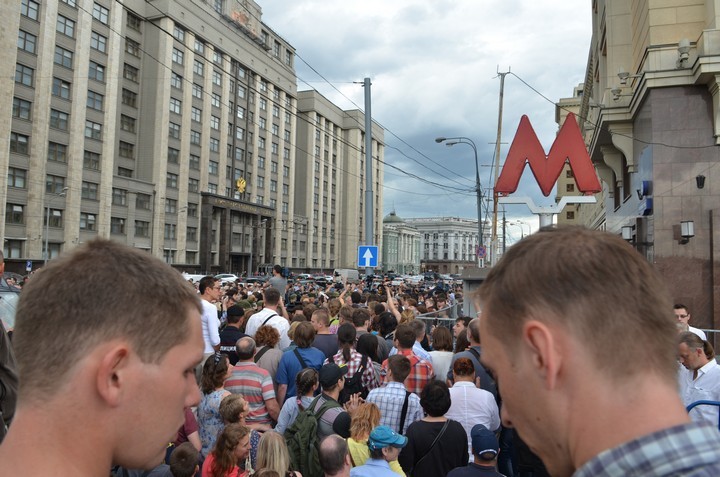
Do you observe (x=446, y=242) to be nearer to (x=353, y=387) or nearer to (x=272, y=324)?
(x=272, y=324)

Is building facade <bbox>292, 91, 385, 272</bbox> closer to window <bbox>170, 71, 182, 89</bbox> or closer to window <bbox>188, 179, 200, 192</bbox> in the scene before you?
window <bbox>188, 179, 200, 192</bbox>

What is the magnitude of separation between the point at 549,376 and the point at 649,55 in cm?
1531

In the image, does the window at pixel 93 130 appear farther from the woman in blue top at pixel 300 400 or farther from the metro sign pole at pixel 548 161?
the woman in blue top at pixel 300 400

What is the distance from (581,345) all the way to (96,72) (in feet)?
193

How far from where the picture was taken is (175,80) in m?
58.6

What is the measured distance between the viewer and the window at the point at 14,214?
1640 inches

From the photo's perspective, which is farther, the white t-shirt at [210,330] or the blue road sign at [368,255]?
the blue road sign at [368,255]

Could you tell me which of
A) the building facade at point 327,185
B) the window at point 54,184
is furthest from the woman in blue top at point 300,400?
the building facade at point 327,185

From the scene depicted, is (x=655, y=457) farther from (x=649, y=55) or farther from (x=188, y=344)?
(x=649, y=55)

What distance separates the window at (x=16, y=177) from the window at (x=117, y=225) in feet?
30.0

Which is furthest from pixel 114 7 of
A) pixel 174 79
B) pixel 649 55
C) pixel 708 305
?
pixel 708 305

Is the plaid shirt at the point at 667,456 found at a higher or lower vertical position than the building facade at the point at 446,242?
lower

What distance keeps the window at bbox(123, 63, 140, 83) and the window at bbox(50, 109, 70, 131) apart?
11.0 meters

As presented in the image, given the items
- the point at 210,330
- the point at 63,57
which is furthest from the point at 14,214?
the point at 210,330
